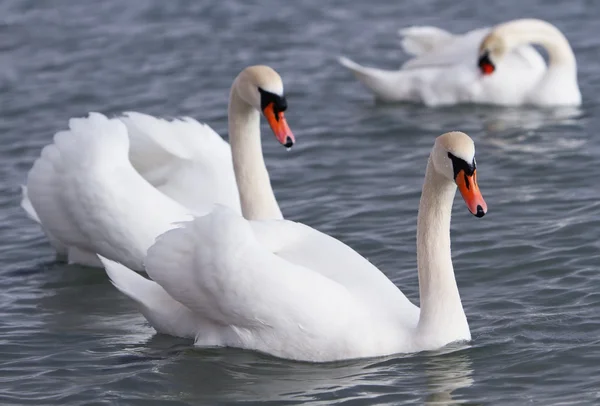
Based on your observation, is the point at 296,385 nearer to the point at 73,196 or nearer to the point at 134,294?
the point at 134,294

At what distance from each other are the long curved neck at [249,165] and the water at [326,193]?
893 mm

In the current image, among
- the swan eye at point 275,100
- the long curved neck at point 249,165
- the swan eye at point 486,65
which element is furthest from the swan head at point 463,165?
the swan eye at point 486,65

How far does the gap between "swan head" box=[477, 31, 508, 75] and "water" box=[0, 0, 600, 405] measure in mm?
386

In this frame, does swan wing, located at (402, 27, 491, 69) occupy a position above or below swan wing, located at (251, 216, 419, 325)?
above

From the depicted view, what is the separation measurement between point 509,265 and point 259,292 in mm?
2328

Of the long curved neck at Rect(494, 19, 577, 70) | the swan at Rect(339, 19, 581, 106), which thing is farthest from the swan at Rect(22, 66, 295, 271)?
the long curved neck at Rect(494, 19, 577, 70)

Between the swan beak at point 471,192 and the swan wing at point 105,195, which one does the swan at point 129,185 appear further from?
the swan beak at point 471,192

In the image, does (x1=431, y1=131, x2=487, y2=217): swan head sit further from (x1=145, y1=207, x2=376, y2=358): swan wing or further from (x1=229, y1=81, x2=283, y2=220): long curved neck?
(x1=229, y1=81, x2=283, y2=220): long curved neck

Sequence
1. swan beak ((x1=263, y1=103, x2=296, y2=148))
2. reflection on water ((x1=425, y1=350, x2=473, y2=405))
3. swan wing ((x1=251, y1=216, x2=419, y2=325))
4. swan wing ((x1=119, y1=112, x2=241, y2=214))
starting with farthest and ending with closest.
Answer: swan wing ((x1=119, y1=112, x2=241, y2=214)) < swan beak ((x1=263, y1=103, x2=296, y2=148)) < swan wing ((x1=251, y1=216, x2=419, y2=325)) < reflection on water ((x1=425, y1=350, x2=473, y2=405))

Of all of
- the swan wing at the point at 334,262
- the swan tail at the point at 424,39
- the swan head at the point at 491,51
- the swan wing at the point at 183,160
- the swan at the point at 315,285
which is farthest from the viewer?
the swan tail at the point at 424,39

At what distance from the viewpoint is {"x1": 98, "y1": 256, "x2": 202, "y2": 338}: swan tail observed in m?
7.96

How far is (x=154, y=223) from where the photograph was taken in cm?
904

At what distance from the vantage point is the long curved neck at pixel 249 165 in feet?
29.5

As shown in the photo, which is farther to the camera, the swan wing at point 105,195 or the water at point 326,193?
the swan wing at point 105,195
